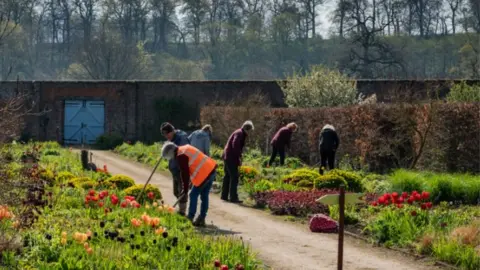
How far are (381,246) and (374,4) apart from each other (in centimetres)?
5274

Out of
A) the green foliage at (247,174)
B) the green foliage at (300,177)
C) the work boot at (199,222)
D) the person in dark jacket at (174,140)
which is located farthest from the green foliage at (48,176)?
the green foliage at (300,177)

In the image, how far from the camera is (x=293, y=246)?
12.3 meters

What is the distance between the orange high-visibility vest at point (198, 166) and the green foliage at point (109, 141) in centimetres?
2578

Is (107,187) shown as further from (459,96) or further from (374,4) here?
(374,4)

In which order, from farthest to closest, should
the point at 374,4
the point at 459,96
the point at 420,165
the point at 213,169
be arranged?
1. the point at 374,4
2. the point at 459,96
3. the point at 420,165
4. the point at 213,169

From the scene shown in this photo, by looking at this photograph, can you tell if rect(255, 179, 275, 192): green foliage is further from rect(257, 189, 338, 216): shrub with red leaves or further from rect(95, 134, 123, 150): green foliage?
rect(95, 134, 123, 150): green foliage

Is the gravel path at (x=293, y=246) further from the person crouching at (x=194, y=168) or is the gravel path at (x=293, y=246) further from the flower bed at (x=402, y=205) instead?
the person crouching at (x=194, y=168)

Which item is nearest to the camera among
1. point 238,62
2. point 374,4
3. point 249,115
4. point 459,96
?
point 459,96

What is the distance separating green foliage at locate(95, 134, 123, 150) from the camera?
3912 cm

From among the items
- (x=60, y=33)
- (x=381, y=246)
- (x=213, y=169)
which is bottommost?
(x=381, y=246)

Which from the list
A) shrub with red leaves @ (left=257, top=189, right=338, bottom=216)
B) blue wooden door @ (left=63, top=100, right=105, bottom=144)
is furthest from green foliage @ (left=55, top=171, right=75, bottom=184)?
blue wooden door @ (left=63, top=100, right=105, bottom=144)

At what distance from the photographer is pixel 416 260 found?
37.4ft

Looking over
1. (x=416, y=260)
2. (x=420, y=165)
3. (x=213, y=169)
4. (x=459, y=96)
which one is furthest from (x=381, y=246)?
(x=459, y=96)

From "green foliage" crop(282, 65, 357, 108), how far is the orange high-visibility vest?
20117 mm
